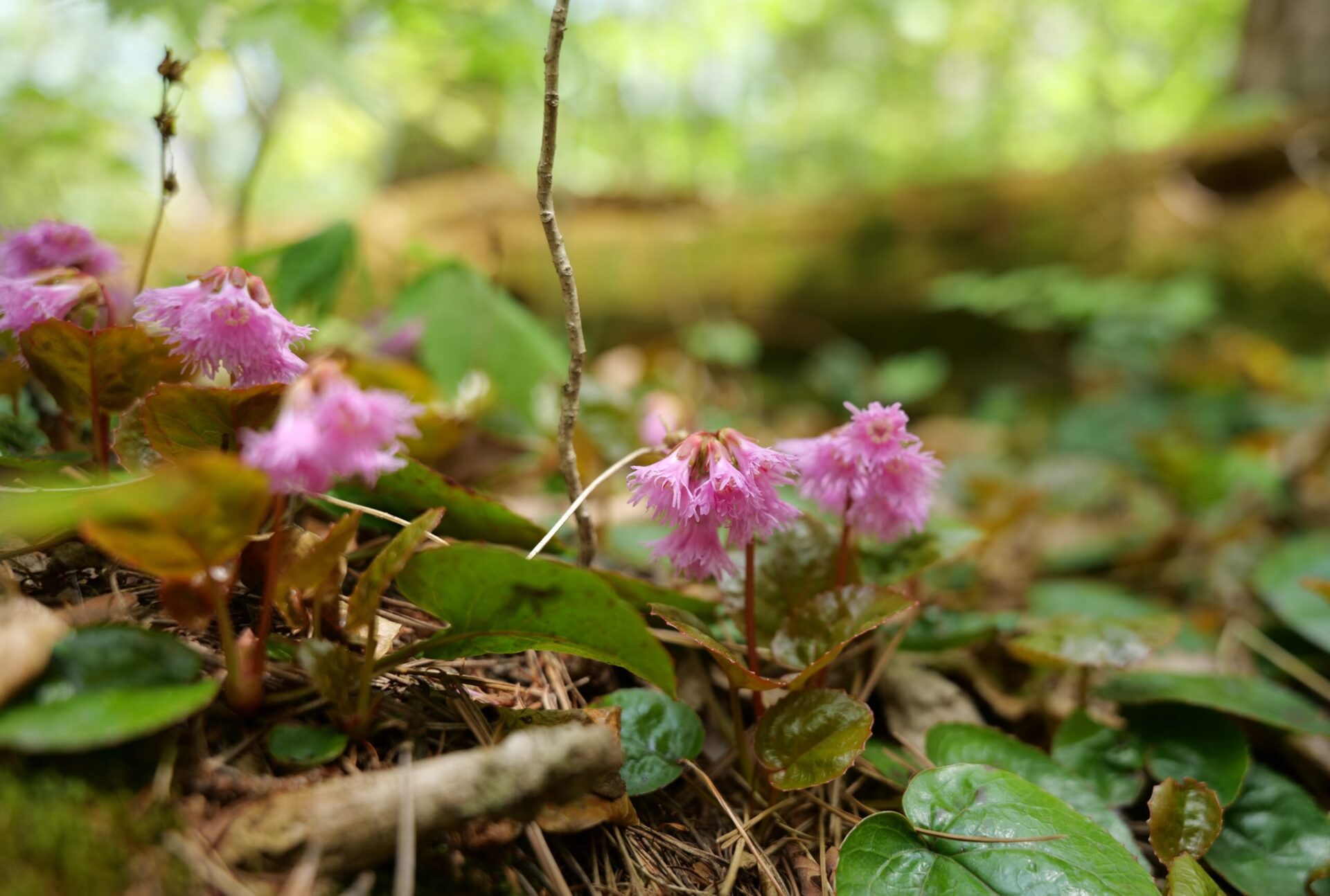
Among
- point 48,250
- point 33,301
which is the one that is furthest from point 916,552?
point 48,250

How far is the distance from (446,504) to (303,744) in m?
0.45

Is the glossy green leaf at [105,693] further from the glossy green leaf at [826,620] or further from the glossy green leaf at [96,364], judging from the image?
the glossy green leaf at [826,620]

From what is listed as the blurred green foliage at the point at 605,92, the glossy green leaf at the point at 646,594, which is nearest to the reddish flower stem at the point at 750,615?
the glossy green leaf at the point at 646,594

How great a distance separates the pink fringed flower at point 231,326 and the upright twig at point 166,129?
0.22m

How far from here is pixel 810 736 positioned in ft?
3.43

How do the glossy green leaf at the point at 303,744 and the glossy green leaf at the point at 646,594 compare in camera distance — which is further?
the glossy green leaf at the point at 646,594

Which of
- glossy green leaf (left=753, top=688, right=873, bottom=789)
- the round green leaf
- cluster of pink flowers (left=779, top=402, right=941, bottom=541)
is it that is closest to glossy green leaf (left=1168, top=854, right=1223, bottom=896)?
the round green leaf

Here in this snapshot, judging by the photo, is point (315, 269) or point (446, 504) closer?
point (446, 504)

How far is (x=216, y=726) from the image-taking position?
0.84 m

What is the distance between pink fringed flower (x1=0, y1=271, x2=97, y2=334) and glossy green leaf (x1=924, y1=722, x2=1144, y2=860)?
58.7 inches

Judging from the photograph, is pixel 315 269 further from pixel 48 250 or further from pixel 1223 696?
pixel 1223 696

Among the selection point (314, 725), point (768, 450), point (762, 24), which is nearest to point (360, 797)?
point (314, 725)

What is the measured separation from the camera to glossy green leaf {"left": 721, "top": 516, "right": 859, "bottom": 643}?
4.29 ft

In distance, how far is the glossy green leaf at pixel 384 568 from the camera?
858 mm
